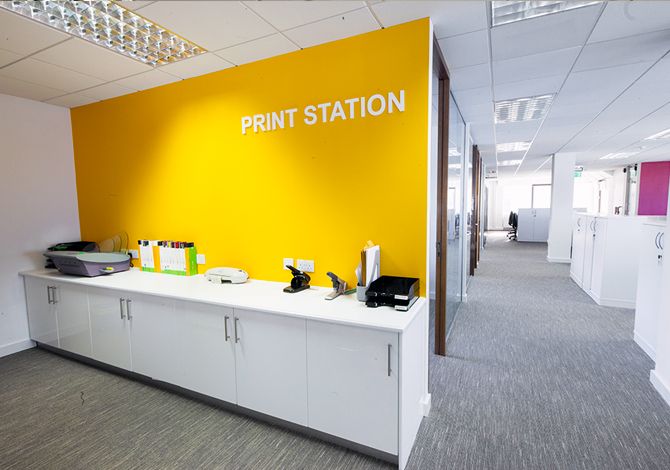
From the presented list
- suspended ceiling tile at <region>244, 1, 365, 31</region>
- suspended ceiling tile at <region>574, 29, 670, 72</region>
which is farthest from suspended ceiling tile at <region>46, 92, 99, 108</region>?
suspended ceiling tile at <region>574, 29, 670, 72</region>

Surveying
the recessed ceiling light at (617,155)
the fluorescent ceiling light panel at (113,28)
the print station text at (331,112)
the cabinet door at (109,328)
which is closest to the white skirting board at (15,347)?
the cabinet door at (109,328)

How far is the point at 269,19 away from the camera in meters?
1.99

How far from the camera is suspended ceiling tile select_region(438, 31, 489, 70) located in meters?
2.36

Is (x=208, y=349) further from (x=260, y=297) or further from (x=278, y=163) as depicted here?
(x=278, y=163)

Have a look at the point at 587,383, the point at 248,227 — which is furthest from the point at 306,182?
the point at 587,383

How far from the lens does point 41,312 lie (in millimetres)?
3252

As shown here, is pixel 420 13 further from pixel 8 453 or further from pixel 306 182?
pixel 8 453

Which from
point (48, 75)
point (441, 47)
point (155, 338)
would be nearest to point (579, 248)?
point (441, 47)

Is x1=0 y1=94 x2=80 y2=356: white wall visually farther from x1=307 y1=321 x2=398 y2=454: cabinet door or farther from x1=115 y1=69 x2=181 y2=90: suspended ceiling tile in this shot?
x1=307 y1=321 x2=398 y2=454: cabinet door

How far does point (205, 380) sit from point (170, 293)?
678 mm

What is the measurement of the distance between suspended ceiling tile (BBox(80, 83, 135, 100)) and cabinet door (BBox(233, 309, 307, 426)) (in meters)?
2.57

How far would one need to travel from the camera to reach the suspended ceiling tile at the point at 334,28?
78.6 inches

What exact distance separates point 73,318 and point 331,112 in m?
2.96

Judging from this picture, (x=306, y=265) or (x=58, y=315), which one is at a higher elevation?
(x=306, y=265)
